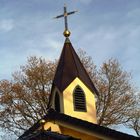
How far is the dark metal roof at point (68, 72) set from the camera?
21212 mm

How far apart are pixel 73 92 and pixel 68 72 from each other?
1417 mm

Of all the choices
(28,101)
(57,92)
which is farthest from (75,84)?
(28,101)

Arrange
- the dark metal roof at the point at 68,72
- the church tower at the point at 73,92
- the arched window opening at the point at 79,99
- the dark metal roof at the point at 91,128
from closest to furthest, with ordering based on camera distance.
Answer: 1. the dark metal roof at the point at 91,128
2. the church tower at the point at 73,92
3. the arched window opening at the point at 79,99
4. the dark metal roof at the point at 68,72

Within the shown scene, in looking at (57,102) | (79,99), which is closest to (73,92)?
(79,99)

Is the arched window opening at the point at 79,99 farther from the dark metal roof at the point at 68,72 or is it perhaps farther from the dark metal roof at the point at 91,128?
the dark metal roof at the point at 91,128

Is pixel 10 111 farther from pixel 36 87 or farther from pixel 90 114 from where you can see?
pixel 90 114

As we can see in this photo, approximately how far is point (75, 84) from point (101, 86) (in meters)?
6.39

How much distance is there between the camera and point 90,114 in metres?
20.6

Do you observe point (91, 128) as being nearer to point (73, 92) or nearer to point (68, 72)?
point (73, 92)

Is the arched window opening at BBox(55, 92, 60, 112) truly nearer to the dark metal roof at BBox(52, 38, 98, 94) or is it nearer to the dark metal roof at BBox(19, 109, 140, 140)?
the dark metal roof at BBox(52, 38, 98, 94)

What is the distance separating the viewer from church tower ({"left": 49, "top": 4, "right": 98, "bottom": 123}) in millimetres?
20281

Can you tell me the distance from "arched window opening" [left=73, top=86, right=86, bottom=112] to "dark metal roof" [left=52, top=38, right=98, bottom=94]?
0.58 metres

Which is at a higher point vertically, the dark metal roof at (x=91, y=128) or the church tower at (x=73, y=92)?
the church tower at (x=73, y=92)

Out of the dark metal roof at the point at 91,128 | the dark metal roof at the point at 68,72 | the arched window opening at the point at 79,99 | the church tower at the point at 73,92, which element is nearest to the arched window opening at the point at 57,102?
the church tower at the point at 73,92
